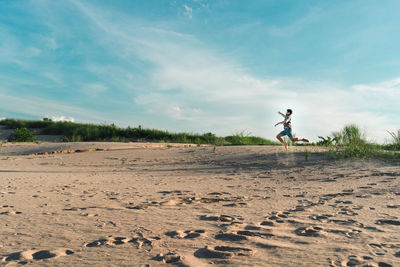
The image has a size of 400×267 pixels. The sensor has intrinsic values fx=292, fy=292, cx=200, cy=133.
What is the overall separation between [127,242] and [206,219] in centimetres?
85

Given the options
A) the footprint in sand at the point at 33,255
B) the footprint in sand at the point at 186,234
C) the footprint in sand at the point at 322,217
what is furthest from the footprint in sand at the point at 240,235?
the footprint in sand at the point at 33,255

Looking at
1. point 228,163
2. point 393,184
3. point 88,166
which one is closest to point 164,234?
point 393,184

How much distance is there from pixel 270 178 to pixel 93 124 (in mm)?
16296

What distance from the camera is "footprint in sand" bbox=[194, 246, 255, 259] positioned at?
193cm

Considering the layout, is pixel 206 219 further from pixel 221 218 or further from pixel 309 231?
pixel 309 231

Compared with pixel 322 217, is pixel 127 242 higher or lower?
lower

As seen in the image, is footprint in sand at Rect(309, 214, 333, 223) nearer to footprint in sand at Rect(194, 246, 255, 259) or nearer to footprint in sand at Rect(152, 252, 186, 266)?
footprint in sand at Rect(194, 246, 255, 259)

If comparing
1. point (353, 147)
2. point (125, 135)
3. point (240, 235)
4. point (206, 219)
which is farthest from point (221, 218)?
point (125, 135)

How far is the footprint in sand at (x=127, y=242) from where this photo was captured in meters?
2.11

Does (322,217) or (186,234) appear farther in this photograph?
(322,217)

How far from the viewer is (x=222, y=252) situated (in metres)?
1.97

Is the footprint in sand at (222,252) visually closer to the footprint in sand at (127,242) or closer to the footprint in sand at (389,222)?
the footprint in sand at (127,242)

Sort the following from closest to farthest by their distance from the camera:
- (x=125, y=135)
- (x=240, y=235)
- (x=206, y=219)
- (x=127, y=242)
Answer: (x=127, y=242)
(x=240, y=235)
(x=206, y=219)
(x=125, y=135)

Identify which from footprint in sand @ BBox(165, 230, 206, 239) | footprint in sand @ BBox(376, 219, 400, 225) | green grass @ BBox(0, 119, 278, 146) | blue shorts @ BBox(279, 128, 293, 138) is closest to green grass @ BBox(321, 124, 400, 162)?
blue shorts @ BBox(279, 128, 293, 138)
